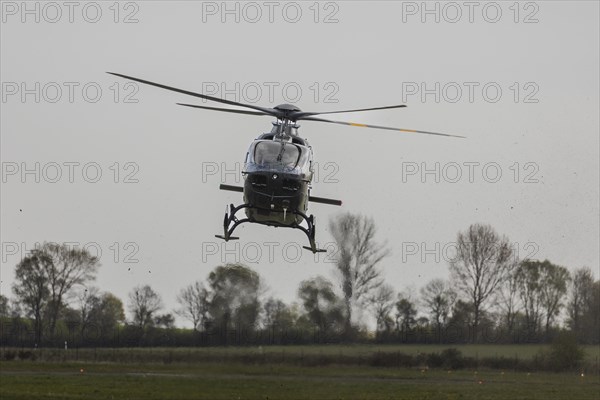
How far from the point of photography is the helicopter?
32.5 meters

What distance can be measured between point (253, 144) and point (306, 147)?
1.62m

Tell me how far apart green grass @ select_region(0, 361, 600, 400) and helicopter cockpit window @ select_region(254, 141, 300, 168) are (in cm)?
1113

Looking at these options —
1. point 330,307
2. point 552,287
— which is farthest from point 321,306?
point 552,287

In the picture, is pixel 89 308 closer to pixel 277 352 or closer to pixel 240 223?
pixel 277 352

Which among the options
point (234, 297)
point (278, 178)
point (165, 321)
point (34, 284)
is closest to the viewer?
point (278, 178)

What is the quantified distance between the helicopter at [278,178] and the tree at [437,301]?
93.5 ft

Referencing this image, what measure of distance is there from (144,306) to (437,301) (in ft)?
51.5

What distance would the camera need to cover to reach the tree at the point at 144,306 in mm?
55378

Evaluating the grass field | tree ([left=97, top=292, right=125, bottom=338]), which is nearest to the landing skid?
the grass field

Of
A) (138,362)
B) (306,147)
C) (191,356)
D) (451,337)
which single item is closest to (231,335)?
(191,356)

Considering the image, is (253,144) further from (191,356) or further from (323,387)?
(191,356)

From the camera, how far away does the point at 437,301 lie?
62062 mm

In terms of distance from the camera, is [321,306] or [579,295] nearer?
[321,306]

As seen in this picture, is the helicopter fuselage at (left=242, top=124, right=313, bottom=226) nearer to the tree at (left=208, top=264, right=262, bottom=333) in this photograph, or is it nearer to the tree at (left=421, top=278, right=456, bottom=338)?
the tree at (left=208, top=264, right=262, bottom=333)
